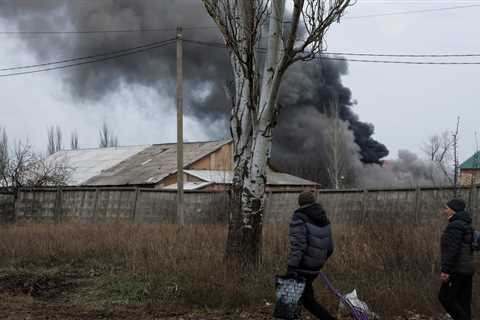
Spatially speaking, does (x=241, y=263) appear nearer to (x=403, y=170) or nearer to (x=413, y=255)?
(x=413, y=255)

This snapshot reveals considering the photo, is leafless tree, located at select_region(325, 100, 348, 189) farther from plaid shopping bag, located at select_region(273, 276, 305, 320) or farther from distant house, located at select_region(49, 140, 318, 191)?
plaid shopping bag, located at select_region(273, 276, 305, 320)

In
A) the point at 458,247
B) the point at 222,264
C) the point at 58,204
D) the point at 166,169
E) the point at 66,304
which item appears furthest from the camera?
the point at 166,169

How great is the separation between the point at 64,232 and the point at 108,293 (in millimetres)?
5334

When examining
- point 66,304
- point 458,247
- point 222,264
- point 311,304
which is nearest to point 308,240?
point 311,304

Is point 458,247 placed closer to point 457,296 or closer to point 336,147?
point 457,296

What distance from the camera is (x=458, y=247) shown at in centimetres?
570

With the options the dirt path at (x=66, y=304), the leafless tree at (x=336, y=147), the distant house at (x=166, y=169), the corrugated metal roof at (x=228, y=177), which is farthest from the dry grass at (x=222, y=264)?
the leafless tree at (x=336, y=147)

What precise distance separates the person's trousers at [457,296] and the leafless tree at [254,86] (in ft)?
9.38

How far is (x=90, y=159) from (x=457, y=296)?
98.3 feet

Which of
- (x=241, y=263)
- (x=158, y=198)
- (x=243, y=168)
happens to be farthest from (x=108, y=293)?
(x=158, y=198)

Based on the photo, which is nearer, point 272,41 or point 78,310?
point 78,310

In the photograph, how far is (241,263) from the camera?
7.92 meters

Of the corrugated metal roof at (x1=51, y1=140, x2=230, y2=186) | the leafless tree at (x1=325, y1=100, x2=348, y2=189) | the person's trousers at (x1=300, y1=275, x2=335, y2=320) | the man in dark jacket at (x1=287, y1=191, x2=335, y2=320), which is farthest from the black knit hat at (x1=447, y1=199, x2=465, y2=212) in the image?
the leafless tree at (x1=325, y1=100, x2=348, y2=189)

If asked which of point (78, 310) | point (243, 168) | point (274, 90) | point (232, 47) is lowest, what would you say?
point (78, 310)
